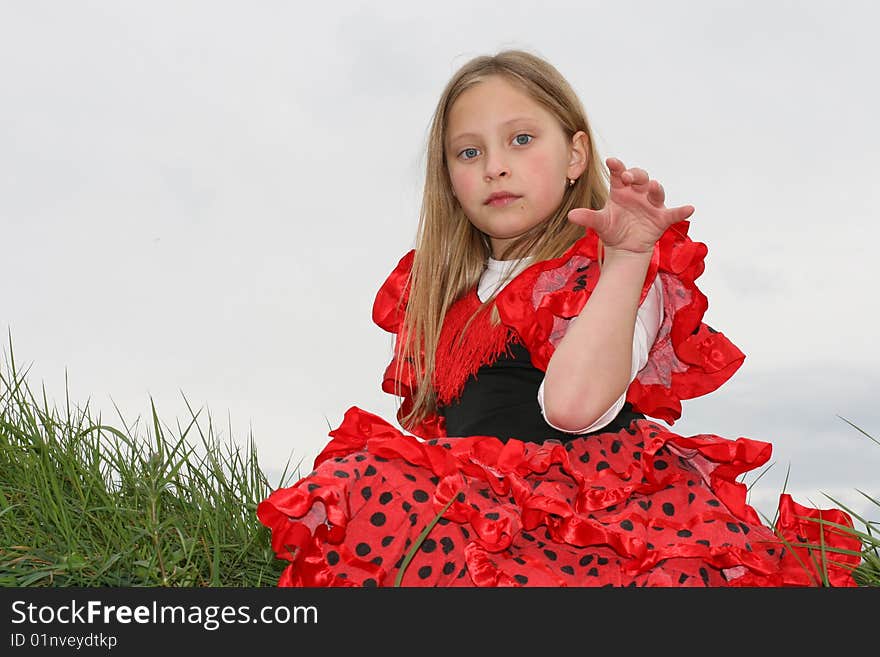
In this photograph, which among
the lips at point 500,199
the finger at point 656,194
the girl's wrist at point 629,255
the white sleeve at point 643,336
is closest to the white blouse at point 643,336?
the white sleeve at point 643,336

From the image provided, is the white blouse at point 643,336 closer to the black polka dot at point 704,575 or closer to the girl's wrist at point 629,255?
the girl's wrist at point 629,255

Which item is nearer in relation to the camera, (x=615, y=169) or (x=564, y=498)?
(x=615, y=169)

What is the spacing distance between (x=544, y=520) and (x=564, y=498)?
6 cm

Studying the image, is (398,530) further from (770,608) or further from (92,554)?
(92,554)

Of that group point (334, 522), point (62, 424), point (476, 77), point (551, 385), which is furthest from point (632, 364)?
point (62, 424)

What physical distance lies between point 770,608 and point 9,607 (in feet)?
4.25

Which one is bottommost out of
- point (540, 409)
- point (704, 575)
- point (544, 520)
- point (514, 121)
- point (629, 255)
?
point (704, 575)

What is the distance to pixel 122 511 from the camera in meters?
2.19

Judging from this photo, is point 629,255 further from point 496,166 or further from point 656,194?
point 496,166

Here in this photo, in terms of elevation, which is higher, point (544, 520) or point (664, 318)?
point (664, 318)

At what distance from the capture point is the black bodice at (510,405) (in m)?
1.86

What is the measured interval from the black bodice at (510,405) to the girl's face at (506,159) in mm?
334

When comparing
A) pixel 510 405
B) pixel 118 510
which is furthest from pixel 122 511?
pixel 510 405

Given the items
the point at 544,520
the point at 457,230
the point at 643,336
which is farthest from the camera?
the point at 457,230
